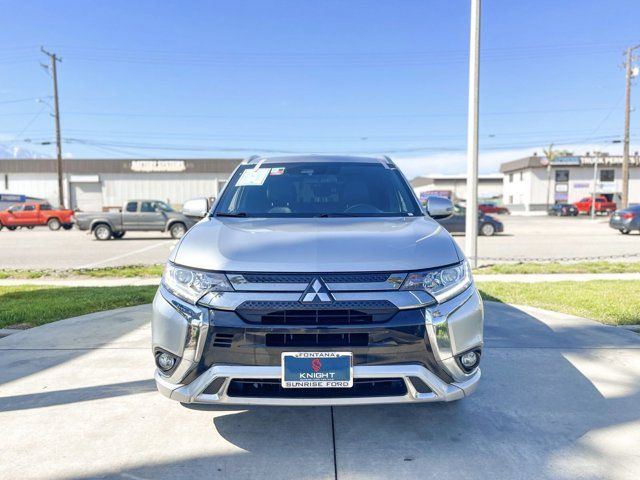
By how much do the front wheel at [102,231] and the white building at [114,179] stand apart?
2855cm

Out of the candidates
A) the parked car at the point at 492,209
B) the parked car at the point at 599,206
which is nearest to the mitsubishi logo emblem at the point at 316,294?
the parked car at the point at 492,209

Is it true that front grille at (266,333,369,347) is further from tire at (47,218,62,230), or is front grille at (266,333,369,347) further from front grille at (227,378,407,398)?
tire at (47,218,62,230)

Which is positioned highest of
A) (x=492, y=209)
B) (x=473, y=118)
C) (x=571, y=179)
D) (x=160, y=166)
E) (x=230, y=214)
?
(x=160, y=166)

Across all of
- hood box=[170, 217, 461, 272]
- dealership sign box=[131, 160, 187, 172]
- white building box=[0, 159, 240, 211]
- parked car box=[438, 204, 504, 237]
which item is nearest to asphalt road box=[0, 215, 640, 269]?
parked car box=[438, 204, 504, 237]

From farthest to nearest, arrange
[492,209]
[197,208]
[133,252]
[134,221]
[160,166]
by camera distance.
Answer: [492,209], [160,166], [134,221], [133,252], [197,208]

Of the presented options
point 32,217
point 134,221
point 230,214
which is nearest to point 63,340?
point 230,214

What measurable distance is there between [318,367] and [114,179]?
5226 cm

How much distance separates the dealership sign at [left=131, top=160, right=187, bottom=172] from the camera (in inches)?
1905

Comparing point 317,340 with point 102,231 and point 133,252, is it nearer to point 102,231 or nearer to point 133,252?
point 133,252

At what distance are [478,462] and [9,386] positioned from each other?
3.56 metres

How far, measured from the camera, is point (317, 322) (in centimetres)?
248

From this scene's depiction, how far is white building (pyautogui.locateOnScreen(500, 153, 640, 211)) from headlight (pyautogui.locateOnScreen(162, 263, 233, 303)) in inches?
2264

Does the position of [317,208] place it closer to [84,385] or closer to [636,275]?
[84,385]

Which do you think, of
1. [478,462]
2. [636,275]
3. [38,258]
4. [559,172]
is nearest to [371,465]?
[478,462]
